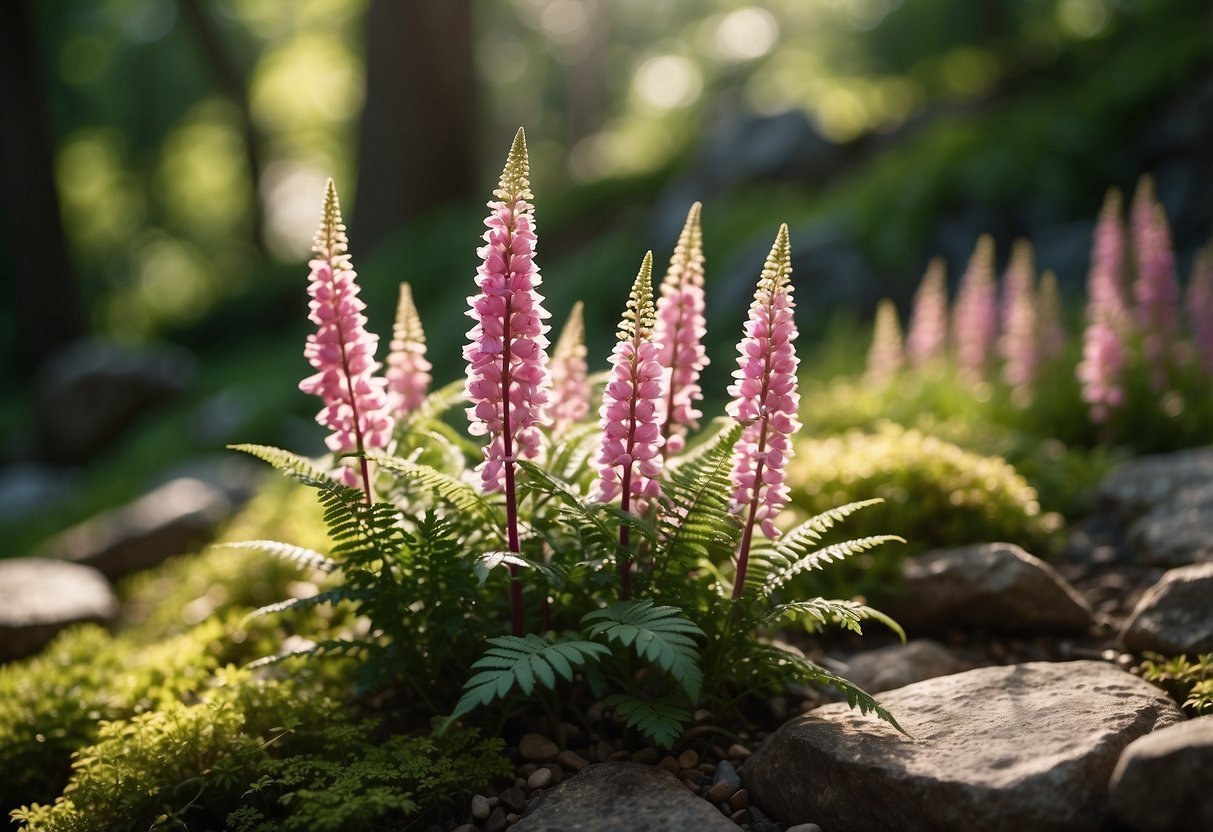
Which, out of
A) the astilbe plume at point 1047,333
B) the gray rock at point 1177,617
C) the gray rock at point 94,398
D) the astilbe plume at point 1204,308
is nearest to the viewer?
the gray rock at point 1177,617

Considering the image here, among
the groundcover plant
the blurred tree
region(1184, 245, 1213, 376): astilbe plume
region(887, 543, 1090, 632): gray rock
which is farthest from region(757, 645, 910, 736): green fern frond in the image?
the blurred tree

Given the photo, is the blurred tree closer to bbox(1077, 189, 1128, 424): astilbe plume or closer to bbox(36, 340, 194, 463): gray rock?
bbox(36, 340, 194, 463): gray rock

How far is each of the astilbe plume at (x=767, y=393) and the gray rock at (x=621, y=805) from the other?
682 millimetres

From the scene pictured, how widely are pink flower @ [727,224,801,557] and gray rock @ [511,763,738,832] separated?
33.0 inches

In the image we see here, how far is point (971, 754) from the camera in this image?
9.45ft

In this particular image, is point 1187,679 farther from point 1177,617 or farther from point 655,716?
point 655,716

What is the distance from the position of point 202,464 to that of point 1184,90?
1134cm

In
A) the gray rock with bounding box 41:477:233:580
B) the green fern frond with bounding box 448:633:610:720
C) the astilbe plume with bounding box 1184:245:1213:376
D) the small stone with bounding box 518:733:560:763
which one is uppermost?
the astilbe plume with bounding box 1184:245:1213:376

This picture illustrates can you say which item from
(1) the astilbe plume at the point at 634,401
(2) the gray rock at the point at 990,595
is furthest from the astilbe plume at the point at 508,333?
(2) the gray rock at the point at 990,595

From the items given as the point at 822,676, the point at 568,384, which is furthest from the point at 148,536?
the point at 822,676

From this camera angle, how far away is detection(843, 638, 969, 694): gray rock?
3.82m

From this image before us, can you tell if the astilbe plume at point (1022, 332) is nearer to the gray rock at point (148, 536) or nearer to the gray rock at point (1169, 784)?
the gray rock at point (1169, 784)

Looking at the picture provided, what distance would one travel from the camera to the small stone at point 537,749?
3.39 metres

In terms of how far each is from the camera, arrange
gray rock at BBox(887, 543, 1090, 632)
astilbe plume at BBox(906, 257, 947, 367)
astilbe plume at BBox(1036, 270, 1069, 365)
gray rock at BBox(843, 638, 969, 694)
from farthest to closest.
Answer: astilbe plume at BBox(906, 257, 947, 367)
astilbe plume at BBox(1036, 270, 1069, 365)
gray rock at BBox(887, 543, 1090, 632)
gray rock at BBox(843, 638, 969, 694)
